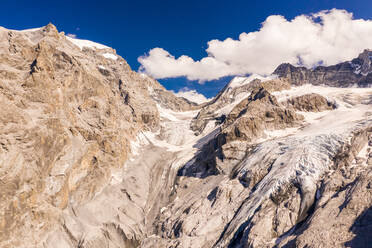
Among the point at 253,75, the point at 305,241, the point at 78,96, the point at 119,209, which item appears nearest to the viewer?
the point at 305,241

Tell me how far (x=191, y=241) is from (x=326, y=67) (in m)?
160

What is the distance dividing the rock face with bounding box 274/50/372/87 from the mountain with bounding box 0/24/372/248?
74495 mm

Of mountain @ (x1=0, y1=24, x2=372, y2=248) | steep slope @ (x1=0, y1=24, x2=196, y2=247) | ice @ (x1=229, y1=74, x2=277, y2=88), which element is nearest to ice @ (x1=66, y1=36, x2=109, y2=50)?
mountain @ (x1=0, y1=24, x2=372, y2=248)

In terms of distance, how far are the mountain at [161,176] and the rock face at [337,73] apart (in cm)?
7450

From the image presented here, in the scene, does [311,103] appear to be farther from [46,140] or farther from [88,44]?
[88,44]

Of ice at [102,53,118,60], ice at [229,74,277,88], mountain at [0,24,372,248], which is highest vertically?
ice at [102,53,118,60]

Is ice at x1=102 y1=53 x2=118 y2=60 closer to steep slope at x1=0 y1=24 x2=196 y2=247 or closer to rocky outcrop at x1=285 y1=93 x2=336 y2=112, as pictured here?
steep slope at x1=0 y1=24 x2=196 y2=247

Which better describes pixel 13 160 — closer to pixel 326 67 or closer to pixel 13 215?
pixel 13 215

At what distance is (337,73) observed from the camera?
481 ft

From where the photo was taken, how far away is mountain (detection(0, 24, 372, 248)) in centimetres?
2631

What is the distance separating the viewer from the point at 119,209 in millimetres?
47375

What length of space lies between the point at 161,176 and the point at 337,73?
138548 millimetres

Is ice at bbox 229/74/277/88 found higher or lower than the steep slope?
higher

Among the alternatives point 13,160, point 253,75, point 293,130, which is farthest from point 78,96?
point 253,75
